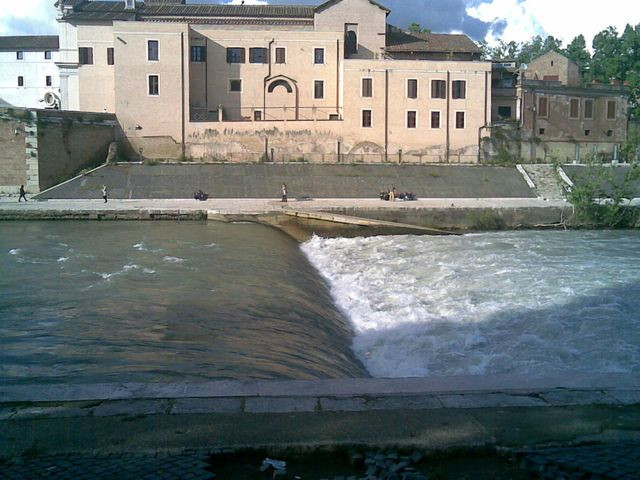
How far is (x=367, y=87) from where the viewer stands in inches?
1608

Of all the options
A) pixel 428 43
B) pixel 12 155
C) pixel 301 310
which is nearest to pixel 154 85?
pixel 12 155

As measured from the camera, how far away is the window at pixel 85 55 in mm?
41406

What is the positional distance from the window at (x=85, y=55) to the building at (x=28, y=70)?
Answer: 54.1 ft

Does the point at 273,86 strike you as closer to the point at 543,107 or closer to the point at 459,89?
the point at 459,89

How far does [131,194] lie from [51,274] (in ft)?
61.8

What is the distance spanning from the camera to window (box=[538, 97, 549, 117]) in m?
43.9

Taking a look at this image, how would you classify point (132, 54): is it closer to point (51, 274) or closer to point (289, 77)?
point (289, 77)

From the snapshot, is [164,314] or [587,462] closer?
[587,462]

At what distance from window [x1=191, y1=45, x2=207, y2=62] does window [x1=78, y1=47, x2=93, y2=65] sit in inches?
251

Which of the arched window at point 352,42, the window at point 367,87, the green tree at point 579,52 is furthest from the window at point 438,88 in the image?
the green tree at point 579,52

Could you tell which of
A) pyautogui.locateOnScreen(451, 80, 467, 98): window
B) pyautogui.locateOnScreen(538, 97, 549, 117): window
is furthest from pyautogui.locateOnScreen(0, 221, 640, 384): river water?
pyautogui.locateOnScreen(538, 97, 549, 117): window

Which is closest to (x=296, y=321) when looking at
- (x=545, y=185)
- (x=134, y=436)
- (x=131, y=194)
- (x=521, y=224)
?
(x=134, y=436)

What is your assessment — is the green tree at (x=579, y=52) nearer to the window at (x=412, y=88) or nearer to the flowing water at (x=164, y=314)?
the window at (x=412, y=88)

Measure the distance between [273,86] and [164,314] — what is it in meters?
33.4
